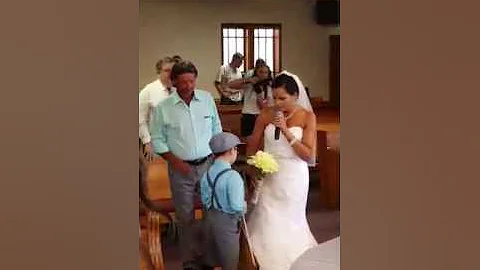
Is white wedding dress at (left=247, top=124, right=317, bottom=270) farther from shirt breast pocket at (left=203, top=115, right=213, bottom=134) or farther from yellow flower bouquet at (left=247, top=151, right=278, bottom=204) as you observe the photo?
shirt breast pocket at (left=203, top=115, right=213, bottom=134)

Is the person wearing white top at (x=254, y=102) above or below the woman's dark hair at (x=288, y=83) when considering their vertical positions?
below

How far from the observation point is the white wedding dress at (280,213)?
142 inches

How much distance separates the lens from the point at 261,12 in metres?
7.42

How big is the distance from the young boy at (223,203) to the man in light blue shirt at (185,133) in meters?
0.06

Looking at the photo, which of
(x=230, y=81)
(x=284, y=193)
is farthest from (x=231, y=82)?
(x=284, y=193)

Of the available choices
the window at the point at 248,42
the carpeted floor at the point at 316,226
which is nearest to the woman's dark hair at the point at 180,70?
the carpeted floor at the point at 316,226

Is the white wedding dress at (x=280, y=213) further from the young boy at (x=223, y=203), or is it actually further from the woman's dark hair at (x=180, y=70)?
the woman's dark hair at (x=180, y=70)

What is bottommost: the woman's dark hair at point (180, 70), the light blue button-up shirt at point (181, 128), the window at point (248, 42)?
the light blue button-up shirt at point (181, 128)

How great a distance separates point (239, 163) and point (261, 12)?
394cm

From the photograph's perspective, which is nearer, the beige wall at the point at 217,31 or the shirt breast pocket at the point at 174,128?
the shirt breast pocket at the point at 174,128

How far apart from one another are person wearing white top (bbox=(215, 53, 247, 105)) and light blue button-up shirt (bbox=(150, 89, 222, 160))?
186 centimetres
